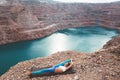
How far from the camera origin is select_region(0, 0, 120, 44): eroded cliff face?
312ft

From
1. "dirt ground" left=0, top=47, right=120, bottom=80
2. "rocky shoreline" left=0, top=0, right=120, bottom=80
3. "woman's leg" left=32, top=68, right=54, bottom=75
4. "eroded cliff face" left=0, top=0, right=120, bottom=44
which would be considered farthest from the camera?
"eroded cliff face" left=0, top=0, right=120, bottom=44

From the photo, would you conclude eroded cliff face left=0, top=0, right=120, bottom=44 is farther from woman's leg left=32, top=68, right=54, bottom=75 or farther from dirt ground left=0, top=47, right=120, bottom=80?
woman's leg left=32, top=68, right=54, bottom=75

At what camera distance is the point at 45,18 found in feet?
444

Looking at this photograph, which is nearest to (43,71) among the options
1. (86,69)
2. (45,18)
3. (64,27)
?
(86,69)

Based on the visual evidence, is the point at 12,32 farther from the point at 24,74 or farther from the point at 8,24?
the point at 24,74

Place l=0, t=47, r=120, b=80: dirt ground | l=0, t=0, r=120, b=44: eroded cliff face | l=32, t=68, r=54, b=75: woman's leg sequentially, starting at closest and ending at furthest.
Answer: l=0, t=47, r=120, b=80: dirt ground
l=32, t=68, r=54, b=75: woman's leg
l=0, t=0, r=120, b=44: eroded cliff face

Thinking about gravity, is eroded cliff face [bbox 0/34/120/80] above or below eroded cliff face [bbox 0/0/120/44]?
above

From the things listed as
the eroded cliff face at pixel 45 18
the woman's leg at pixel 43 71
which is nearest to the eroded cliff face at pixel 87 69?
the woman's leg at pixel 43 71

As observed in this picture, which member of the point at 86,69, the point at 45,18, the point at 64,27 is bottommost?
the point at 64,27

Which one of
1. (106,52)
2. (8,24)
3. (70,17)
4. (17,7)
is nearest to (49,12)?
(70,17)

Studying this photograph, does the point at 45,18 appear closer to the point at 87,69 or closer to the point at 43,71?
the point at 43,71

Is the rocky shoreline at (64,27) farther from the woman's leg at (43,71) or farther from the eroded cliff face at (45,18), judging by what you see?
the woman's leg at (43,71)

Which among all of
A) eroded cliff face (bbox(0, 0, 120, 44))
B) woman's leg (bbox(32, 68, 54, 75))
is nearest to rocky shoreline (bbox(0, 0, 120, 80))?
eroded cliff face (bbox(0, 0, 120, 44))

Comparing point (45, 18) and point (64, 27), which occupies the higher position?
point (45, 18)
